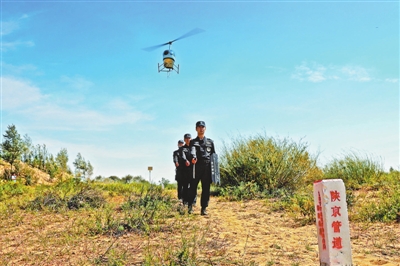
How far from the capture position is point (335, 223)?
3488 millimetres

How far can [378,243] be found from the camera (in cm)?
479

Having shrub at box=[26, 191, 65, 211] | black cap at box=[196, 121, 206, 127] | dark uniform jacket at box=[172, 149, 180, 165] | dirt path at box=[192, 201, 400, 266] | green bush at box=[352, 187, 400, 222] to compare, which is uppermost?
black cap at box=[196, 121, 206, 127]

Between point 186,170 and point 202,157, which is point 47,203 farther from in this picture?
point 202,157

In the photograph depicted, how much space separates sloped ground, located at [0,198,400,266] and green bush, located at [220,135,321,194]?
3.42 m

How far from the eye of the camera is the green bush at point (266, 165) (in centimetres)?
1072

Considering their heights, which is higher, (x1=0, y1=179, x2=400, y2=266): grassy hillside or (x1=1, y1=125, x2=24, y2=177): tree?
(x1=1, y1=125, x2=24, y2=177): tree

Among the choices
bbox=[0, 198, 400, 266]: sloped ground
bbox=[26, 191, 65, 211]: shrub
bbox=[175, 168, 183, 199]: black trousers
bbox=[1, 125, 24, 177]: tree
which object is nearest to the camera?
bbox=[0, 198, 400, 266]: sloped ground

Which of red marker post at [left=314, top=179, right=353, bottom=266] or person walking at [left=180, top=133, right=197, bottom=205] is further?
person walking at [left=180, top=133, right=197, bottom=205]

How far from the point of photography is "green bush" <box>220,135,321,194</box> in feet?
35.2

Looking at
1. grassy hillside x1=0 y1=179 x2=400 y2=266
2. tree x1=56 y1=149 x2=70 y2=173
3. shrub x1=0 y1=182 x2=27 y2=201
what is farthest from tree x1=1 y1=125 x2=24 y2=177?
grassy hillside x1=0 y1=179 x2=400 y2=266

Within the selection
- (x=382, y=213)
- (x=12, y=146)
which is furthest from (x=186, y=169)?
(x=12, y=146)

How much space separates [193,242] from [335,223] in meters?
1.88

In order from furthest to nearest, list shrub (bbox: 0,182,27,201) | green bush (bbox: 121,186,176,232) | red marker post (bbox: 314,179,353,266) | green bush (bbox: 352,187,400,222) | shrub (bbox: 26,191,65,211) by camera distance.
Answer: shrub (bbox: 0,182,27,201) → shrub (bbox: 26,191,65,211) → green bush (bbox: 352,187,400,222) → green bush (bbox: 121,186,176,232) → red marker post (bbox: 314,179,353,266)

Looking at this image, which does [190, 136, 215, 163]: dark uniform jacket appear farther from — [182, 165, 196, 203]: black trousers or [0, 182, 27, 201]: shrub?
A: [0, 182, 27, 201]: shrub
